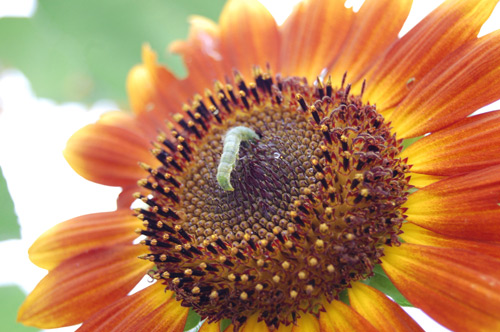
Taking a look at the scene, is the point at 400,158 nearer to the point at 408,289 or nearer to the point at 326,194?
the point at 326,194

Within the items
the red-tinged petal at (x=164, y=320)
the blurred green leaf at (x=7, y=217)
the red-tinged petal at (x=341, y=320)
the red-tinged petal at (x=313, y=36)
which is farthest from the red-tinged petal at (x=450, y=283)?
the blurred green leaf at (x=7, y=217)

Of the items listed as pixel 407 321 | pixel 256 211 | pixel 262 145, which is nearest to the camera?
pixel 407 321

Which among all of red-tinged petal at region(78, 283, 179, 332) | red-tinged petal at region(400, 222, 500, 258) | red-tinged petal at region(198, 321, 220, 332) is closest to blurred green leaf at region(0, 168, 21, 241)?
red-tinged petal at region(78, 283, 179, 332)

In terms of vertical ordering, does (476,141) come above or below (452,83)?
below

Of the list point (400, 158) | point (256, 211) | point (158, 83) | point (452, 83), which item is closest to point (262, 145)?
point (256, 211)

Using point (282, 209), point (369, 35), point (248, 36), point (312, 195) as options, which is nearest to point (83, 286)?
point (282, 209)

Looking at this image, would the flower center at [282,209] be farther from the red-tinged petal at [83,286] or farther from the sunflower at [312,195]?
the red-tinged petal at [83,286]

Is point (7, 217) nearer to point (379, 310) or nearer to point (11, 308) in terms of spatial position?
point (11, 308)
